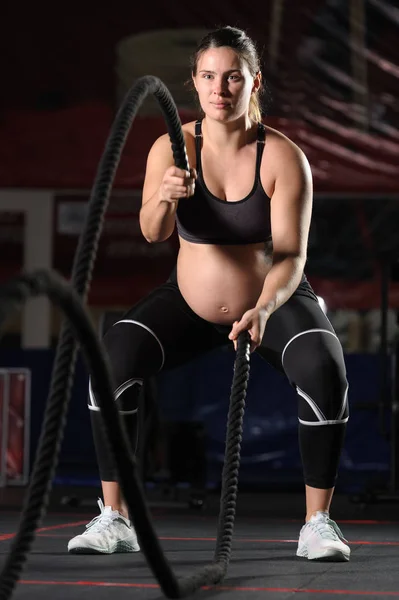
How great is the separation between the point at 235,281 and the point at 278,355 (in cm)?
21

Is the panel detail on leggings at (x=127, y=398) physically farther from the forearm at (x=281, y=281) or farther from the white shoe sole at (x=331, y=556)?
the white shoe sole at (x=331, y=556)

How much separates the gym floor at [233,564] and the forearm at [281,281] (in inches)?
22.4

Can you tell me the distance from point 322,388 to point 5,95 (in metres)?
4.59

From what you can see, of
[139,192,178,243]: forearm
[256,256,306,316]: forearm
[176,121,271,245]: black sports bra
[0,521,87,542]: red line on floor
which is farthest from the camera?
[0,521,87,542]: red line on floor

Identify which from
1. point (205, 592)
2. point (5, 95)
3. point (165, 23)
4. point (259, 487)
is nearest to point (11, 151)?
point (5, 95)

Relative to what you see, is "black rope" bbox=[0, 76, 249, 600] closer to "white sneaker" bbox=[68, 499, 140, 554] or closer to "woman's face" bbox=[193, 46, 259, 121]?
"woman's face" bbox=[193, 46, 259, 121]

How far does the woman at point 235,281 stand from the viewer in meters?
2.38

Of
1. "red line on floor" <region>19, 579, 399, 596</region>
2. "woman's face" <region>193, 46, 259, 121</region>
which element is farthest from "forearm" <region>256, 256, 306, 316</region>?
"red line on floor" <region>19, 579, 399, 596</region>

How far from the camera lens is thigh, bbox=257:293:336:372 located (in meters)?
2.44

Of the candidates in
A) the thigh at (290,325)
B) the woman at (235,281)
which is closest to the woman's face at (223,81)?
the woman at (235,281)

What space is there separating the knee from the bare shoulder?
404mm

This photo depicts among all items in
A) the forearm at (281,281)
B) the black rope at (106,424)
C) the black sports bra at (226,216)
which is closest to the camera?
the black rope at (106,424)

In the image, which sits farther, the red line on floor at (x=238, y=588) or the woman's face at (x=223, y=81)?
the woman's face at (x=223, y=81)

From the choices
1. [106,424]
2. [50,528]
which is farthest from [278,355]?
[50,528]
